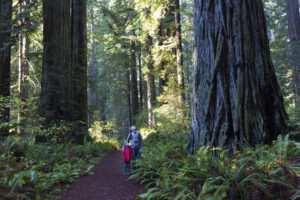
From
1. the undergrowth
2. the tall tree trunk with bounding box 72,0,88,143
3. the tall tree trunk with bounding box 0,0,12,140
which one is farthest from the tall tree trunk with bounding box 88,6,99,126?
the undergrowth

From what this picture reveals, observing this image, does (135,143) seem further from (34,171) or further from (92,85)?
(92,85)

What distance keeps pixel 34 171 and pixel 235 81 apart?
4544mm

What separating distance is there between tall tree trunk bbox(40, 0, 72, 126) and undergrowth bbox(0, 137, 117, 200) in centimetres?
140

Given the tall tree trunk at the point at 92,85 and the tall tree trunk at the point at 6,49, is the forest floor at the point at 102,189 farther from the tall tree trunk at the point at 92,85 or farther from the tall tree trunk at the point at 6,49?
the tall tree trunk at the point at 92,85

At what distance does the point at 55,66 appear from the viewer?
889 cm

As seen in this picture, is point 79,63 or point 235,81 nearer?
point 235,81

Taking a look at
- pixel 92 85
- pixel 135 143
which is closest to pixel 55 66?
pixel 92 85

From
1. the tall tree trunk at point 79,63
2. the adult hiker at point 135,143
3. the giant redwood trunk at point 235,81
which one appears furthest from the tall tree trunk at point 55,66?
the giant redwood trunk at point 235,81

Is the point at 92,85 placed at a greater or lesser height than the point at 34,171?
greater

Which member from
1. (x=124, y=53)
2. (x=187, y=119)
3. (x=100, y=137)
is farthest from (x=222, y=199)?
(x=124, y=53)

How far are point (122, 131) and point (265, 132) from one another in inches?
1170

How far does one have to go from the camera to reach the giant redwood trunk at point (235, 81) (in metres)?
4.21

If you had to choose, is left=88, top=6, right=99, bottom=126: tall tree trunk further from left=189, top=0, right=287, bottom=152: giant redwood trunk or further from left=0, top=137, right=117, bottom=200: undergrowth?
left=189, top=0, right=287, bottom=152: giant redwood trunk

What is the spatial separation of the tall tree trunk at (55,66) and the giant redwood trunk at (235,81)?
615 centimetres
